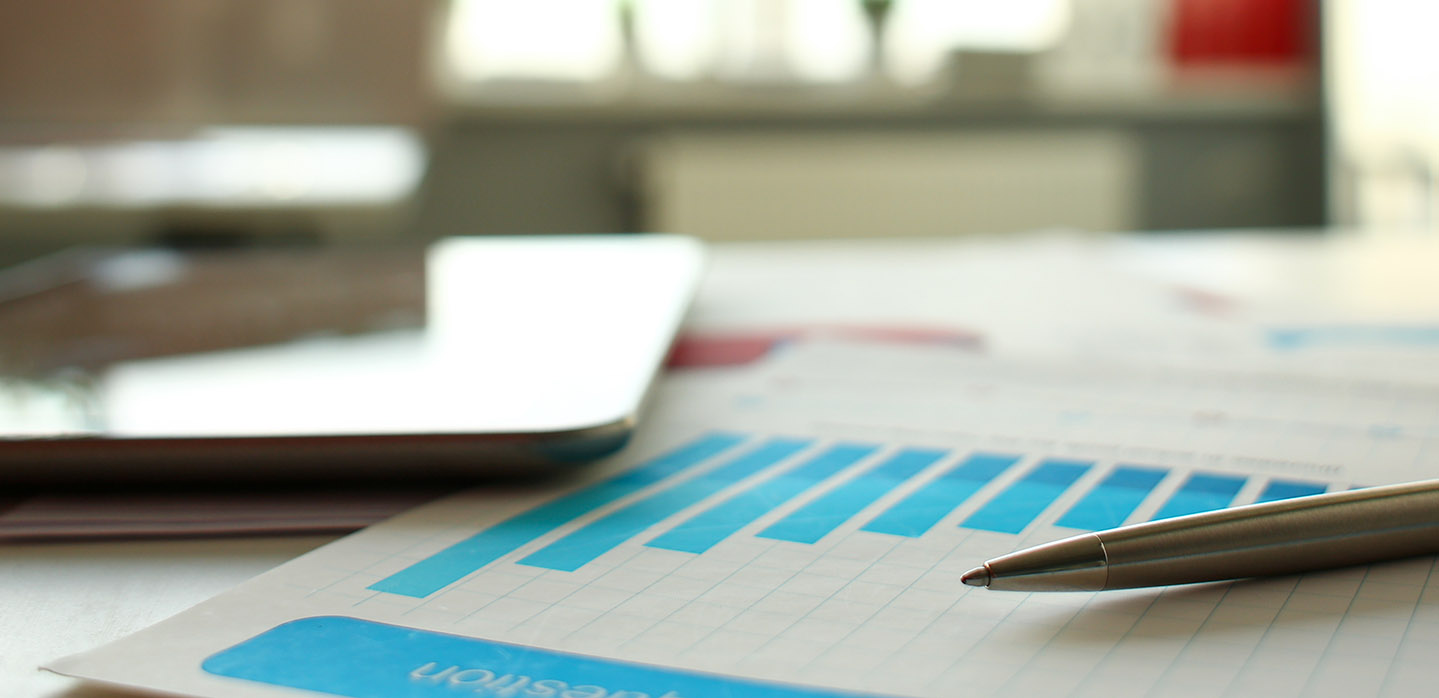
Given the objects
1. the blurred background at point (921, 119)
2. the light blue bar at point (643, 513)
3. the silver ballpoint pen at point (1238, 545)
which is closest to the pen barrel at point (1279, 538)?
the silver ballpoint pen at point (1238, 545)

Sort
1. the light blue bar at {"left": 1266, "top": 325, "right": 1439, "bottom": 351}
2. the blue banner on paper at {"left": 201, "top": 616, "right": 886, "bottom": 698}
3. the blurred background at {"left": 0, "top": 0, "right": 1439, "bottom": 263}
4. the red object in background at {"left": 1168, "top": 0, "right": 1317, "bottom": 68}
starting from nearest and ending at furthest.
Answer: the blue banner on paper at {"left": 201, "top": 616, "right": 886, "bottom": 698}
the light blue bar at {"left": 1266, "top": 325, "right": 1439, "bottom": 351}
the blurred background at {"left": 0, "top": 0, "right": 1439, "bottom": 263}
the red object in background at {"left": 1168, "top": 0, "right": 1317, "bottom": 68}

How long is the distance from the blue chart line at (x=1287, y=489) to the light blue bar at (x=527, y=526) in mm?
143

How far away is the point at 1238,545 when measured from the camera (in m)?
0.21

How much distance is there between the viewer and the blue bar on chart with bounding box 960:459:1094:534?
0.85 feet

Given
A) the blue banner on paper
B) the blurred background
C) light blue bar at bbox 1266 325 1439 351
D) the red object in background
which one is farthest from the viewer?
the red object in background

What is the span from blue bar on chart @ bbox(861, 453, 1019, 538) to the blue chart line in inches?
2.4

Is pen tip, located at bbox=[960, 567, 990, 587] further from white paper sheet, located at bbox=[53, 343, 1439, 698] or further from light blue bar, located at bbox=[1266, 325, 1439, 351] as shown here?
light blue bar, located at bbox=[1266, 325, 1439, 351]

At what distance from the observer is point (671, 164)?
217cm

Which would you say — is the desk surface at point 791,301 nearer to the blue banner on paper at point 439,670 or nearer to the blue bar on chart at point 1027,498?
the blue banner on paper at point 439,670

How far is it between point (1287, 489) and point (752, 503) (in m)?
0.13

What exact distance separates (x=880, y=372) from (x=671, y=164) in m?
1.77

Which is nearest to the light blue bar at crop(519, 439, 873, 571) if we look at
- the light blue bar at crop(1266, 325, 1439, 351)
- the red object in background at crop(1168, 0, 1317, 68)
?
the light blue bar at crop(1266, 325, 1439, 351)

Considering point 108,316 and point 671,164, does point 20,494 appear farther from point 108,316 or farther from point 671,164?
point 671,164

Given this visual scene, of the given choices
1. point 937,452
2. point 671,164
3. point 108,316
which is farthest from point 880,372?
point 671,164
